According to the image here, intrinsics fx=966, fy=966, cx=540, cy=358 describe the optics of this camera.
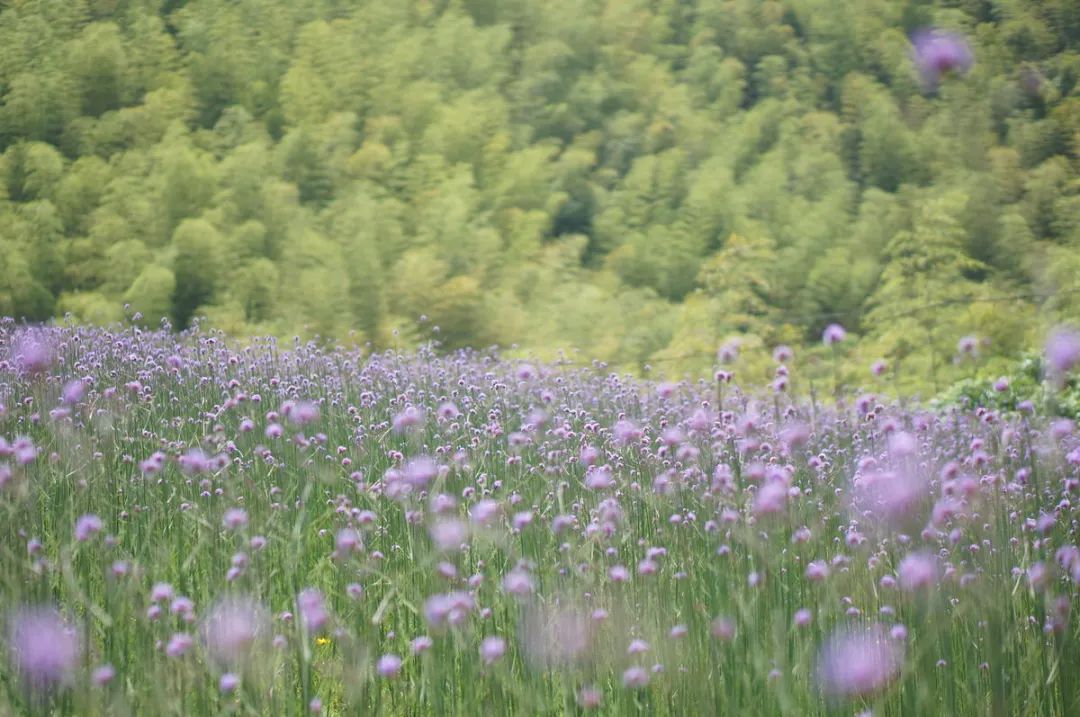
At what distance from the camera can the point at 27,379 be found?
11.6ft

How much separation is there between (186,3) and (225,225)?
2105 mm

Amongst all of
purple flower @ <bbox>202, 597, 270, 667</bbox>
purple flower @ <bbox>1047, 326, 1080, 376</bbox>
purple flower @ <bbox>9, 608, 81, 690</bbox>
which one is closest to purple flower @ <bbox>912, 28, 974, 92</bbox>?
purple flower @ <bbox>1047, 326, 1080, 376</bbox>

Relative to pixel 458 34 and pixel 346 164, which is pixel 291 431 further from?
pixel 458 34

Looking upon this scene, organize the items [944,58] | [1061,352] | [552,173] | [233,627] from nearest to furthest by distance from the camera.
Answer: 1. [233,627]
2. [1061,352]
3. [944,58]
4. [552,173]

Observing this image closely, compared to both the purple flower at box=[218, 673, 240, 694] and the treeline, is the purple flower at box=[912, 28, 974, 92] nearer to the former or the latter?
the purple flower at box=[218, 673, 240, 694]

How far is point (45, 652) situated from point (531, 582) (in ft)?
2.45

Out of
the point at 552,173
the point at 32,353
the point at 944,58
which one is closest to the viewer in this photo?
the point at 944,58

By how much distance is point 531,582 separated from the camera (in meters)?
1.66

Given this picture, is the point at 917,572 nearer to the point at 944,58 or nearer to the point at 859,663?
the point at 859,663

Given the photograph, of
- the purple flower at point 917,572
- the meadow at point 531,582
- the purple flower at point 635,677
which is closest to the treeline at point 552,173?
the meadow at point 531,582

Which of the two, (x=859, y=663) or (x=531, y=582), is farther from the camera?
(x=531, y=582)


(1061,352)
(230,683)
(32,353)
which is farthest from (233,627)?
(32,353)

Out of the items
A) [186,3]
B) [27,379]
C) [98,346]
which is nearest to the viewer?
[27,379]

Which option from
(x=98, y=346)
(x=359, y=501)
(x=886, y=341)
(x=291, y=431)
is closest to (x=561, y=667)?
(x=359, y=501)
